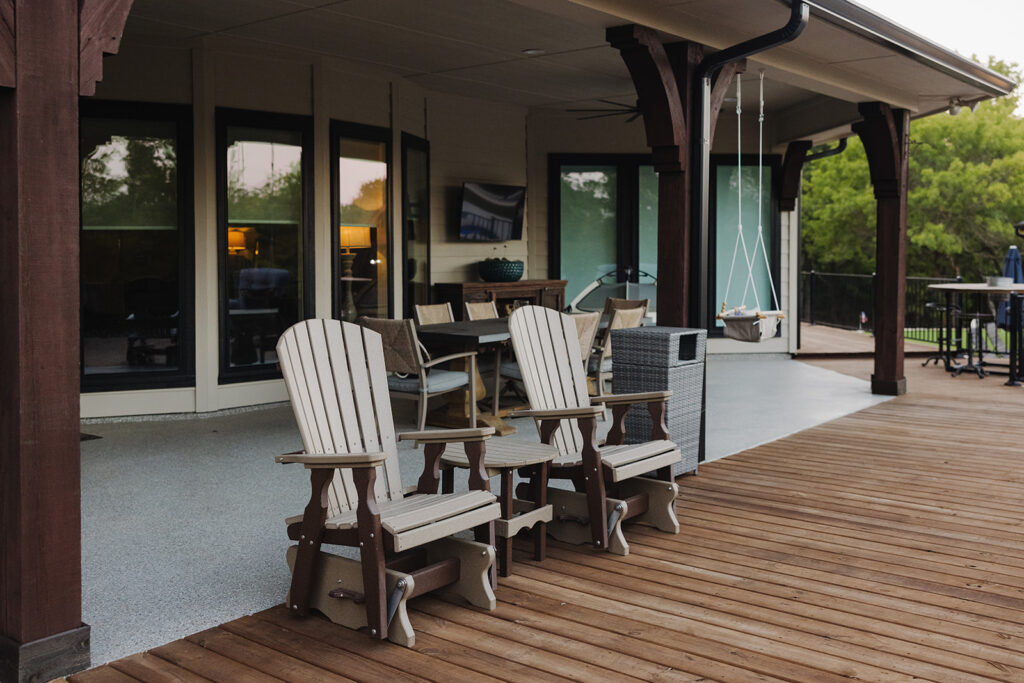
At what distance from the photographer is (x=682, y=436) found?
5.29 metres

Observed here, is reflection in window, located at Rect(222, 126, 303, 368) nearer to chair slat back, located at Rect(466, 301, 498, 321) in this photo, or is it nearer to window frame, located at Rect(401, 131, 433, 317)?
window frame, located at Rect(401, 131, 433, 317)

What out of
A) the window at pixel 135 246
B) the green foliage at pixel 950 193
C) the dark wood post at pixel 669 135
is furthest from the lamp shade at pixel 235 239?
the green foliage at pixel 950 193

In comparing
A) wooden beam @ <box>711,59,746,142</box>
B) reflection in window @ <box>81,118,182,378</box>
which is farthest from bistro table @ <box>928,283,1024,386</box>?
reflection in window @ <box>81,118,182,378</box>

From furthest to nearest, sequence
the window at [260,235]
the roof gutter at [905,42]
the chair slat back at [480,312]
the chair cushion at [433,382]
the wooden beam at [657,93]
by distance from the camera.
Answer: the chair slat back at [480,312]
the window at [260,235]
the chair cushion at [433,382]
the roof gutter at [905,42]
the wooden beam at [657,93]

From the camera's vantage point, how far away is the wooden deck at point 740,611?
2.84 meters

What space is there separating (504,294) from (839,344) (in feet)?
19.2

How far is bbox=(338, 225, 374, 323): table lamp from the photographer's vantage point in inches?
328

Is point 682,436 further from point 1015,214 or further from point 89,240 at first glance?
point 1015,214

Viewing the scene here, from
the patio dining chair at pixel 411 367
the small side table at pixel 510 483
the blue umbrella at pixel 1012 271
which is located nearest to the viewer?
the small side table at pixel 510 483

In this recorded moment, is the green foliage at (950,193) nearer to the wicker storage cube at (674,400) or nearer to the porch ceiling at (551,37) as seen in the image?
the porch ceiling at (551,37)

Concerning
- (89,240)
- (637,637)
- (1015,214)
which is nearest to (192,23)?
(89,240)

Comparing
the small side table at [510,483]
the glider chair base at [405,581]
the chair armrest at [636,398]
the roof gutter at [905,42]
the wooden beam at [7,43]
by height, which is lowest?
the glider chair base at [405,581]

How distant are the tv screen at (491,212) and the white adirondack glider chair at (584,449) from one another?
5.56 metres

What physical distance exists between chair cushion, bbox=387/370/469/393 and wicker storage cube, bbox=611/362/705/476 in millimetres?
1395
